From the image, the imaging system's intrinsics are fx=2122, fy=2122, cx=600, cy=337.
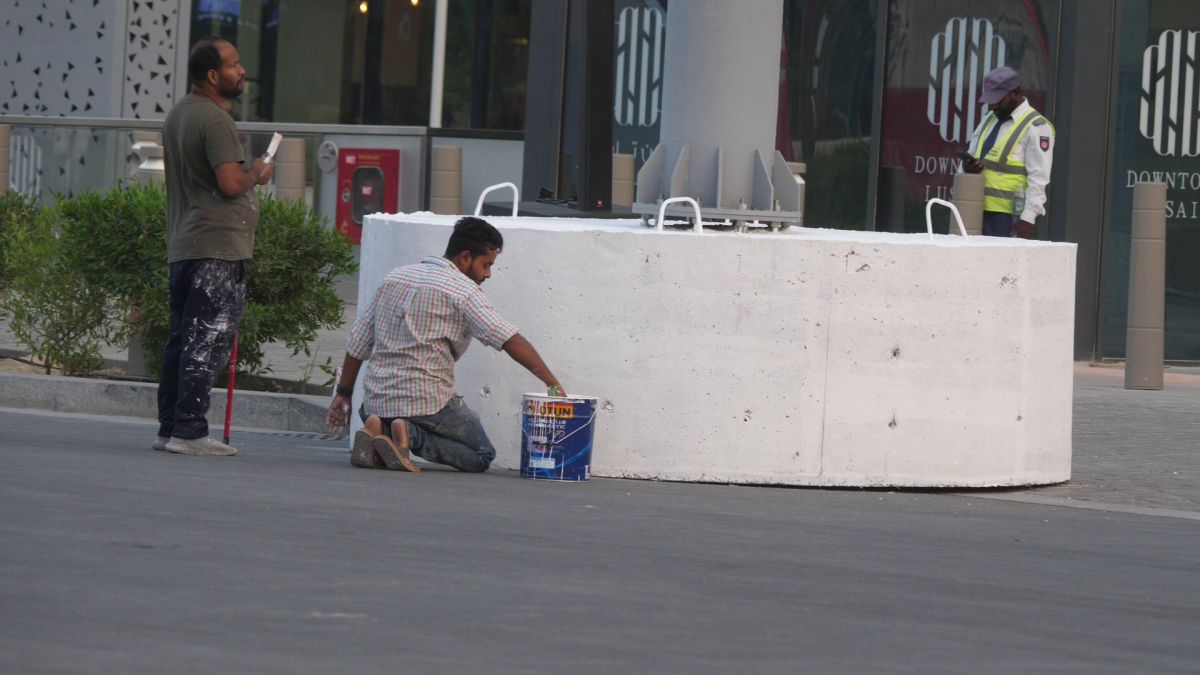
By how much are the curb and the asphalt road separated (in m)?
2.04

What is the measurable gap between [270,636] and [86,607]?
56cm

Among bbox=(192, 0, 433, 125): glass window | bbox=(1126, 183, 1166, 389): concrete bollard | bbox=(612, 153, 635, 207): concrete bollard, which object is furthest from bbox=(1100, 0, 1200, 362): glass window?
bbox=(192, 0, 433, 125): glass window

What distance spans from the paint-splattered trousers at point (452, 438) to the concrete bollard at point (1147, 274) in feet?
20.0

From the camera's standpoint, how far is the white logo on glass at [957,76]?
16797mm

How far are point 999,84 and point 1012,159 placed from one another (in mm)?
537

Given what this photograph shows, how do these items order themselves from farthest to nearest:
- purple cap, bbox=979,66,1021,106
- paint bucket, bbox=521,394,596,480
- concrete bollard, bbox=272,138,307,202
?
concrete bollard, bbox=272,138,307,202 < purple cap, bbox=979,66,1021,106 < paint bucket, bbox=521,394,596,480

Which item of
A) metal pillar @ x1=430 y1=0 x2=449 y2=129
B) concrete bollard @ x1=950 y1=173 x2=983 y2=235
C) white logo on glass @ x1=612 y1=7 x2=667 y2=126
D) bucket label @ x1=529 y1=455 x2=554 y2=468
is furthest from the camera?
metal pillar @ x1=430 y1=0 x2=449 y2=129

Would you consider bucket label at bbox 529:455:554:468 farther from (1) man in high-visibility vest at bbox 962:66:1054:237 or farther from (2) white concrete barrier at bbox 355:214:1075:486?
(1) man in high-visibility vest at bbox 962:66:1054:237

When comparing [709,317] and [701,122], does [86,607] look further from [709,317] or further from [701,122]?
[701,122]

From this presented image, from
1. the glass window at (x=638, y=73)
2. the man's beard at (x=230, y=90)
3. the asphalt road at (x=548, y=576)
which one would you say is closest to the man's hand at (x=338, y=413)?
the asphalt road at (x=548, y=576)

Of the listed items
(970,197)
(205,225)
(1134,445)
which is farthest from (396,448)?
(970,197)

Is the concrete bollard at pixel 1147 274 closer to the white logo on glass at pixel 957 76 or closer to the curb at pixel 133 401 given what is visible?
the white logo on glass at pixel 957 76

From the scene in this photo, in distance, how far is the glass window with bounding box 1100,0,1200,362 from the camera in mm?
16031

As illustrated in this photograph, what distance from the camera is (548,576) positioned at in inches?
255
